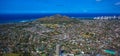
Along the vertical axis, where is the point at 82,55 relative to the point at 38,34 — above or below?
below

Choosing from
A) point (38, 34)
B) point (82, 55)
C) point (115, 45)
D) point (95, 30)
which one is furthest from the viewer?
point (95, 30)

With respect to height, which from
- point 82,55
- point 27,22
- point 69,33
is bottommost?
point 82,55

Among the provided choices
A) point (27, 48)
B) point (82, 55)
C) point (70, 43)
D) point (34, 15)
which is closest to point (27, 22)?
point (34, 15)

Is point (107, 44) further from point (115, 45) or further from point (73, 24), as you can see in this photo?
point (73, 24)

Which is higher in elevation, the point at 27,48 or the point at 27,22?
the point at 27,22

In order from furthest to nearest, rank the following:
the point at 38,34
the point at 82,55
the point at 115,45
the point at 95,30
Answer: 1. the point at 95,30
2. the point at 38,34
3. the point at 115,45
4. the point at 82,55

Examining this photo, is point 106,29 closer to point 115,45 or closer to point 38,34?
point 115,45

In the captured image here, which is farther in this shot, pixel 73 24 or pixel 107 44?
pixel 73 24

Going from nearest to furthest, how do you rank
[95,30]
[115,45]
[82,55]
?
[82,55] < [115,45] < [95,30]

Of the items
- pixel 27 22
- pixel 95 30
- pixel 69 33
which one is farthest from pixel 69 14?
pixel 27 22
